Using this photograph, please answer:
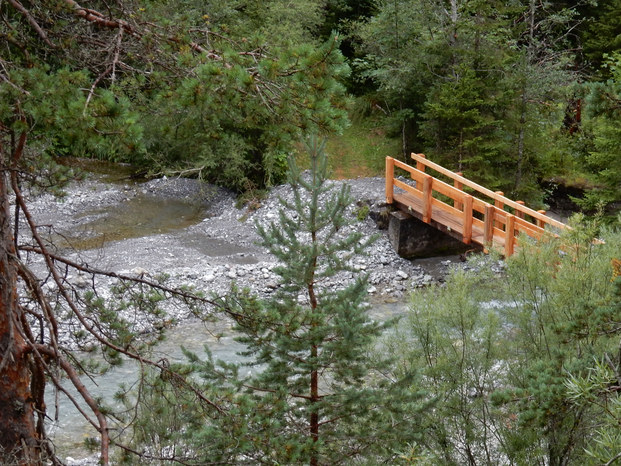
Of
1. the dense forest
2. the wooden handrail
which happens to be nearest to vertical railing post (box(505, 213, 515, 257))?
the wooden handrail

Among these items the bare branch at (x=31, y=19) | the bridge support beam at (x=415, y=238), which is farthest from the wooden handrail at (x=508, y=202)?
the bare branch at (x=31, y=19)

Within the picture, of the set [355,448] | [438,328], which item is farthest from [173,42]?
[438,328]

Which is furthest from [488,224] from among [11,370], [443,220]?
[11,370]

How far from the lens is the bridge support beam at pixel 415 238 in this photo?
1647 centimetres

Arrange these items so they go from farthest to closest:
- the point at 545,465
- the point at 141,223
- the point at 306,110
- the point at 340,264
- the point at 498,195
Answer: the point at 141,223, the point at 498,195, the point at 545,465, the point at 340,264, the point at 306,110

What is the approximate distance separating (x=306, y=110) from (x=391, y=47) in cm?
1596

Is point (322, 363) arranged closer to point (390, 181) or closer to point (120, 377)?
point (120, 377)

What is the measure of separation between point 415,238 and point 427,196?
137cm

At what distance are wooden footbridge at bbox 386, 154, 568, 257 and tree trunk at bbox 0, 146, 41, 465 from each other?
891 centimetres

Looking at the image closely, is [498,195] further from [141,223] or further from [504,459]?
[141,223]

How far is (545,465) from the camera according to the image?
846cm

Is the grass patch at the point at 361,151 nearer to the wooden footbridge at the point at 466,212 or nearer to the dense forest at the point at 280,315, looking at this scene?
the wooden footbridge at the point at 466,212

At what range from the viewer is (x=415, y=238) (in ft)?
54.3

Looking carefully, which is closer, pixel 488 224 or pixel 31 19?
pixel 31 19
